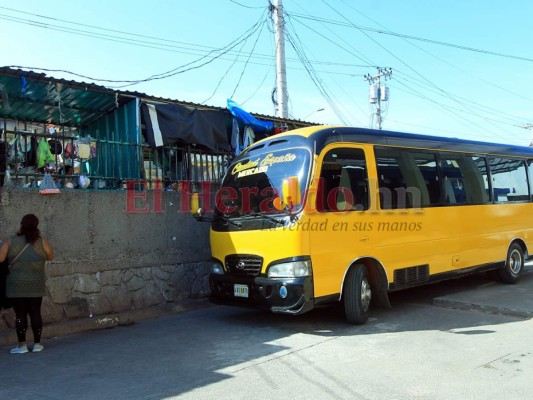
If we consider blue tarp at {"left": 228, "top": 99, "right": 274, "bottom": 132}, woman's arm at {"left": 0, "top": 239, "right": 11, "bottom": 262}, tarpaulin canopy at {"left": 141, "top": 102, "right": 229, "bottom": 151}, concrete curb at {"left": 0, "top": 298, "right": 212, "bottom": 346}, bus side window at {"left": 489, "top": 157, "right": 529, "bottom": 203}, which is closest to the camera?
woman's arm at {"left": 0, "top": 239, "right": 11, "bottom": 262}

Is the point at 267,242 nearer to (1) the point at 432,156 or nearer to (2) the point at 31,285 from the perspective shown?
(2) the point at 31,285

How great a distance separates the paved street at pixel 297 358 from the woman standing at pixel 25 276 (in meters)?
0.33

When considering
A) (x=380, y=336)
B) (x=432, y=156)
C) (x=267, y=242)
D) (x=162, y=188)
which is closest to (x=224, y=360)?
(x=267, y=242)

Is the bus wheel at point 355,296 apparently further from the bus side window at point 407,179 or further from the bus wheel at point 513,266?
the bus wheel at point 513,266

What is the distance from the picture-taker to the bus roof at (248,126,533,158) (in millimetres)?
6570

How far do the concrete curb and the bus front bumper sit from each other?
5.58ft

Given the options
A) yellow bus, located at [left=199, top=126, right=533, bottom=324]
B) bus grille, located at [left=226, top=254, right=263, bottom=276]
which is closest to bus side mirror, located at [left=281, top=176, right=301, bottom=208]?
yellow bus, located at [left=199, top=126, right=533, bottom=324]

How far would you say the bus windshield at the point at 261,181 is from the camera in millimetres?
6445

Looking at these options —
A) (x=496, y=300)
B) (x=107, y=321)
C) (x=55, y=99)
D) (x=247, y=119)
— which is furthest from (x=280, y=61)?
(x=107, y=321)

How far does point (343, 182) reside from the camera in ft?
21.8

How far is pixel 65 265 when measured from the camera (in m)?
7.27

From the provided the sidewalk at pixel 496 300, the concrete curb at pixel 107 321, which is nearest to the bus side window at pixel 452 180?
the sidewalk at pixel 496 300

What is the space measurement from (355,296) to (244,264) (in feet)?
5.14

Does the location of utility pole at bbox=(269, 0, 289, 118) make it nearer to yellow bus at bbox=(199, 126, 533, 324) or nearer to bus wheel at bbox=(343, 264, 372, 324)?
yellow bus at bbox=(199, 126, 533, 324)
